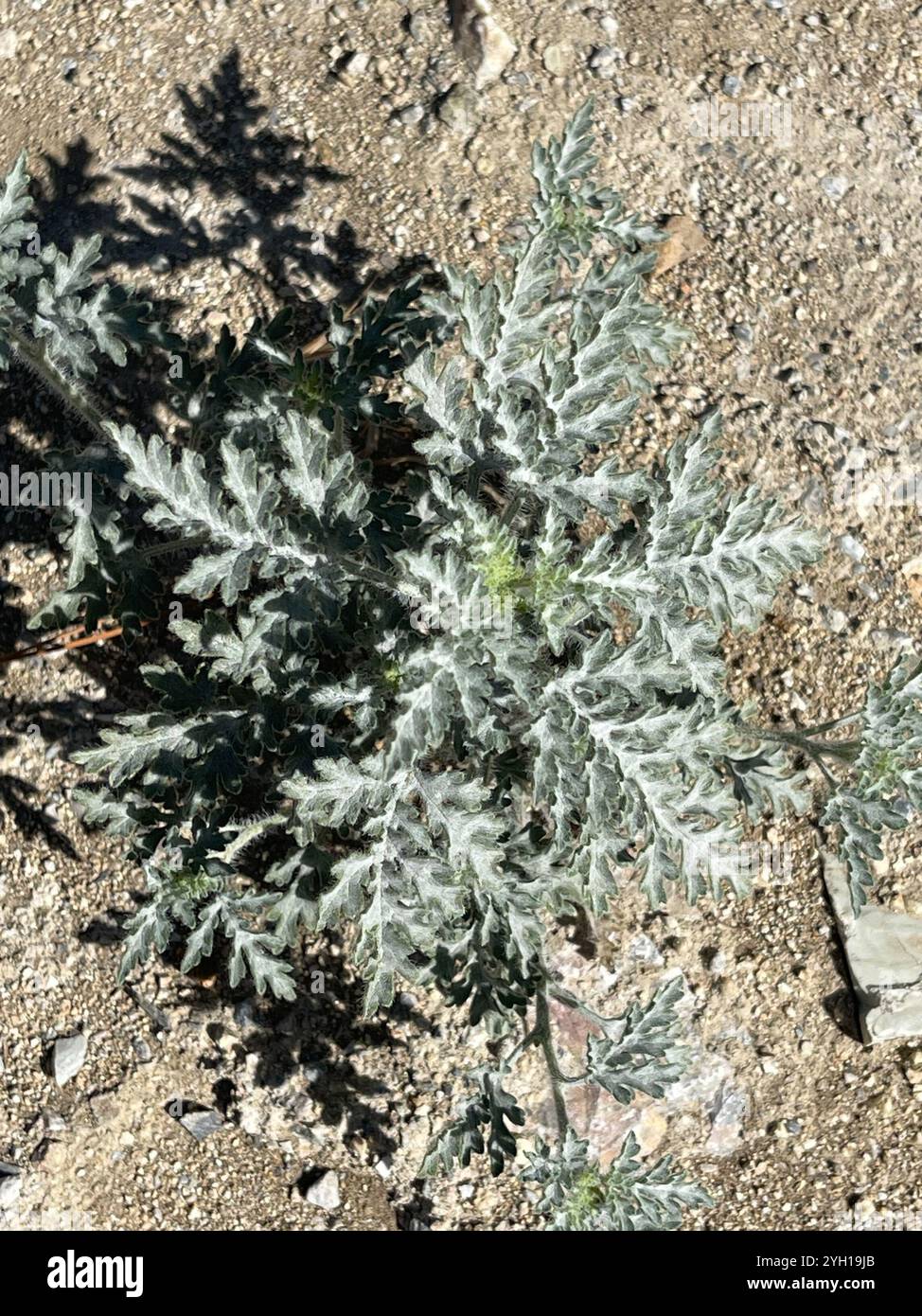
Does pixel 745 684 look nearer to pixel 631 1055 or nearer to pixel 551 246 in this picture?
pixel 631 1055

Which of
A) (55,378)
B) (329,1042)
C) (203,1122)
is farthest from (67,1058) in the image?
(55,378)

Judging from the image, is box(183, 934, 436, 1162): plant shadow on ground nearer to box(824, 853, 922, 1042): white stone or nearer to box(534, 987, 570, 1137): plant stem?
box(534, 987, 570, 1137): plant stem

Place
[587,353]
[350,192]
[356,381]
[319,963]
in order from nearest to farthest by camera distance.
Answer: [587,353] → [356,381] → [319,963] → [350,192]

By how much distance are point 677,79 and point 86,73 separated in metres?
2.76

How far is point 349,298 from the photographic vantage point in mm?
5875

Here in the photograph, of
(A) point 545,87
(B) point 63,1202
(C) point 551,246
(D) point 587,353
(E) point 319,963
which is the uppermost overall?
(A) point 545,87

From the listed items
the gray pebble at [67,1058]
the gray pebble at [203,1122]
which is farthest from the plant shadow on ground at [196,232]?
the gray pebble at [203,1122]

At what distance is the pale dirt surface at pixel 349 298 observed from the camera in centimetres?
557

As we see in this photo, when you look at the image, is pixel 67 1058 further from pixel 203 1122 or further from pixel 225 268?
pixel 225 268

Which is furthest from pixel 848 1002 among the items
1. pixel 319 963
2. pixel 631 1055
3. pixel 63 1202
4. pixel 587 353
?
pixel 63 1202

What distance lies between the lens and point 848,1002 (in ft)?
18.5

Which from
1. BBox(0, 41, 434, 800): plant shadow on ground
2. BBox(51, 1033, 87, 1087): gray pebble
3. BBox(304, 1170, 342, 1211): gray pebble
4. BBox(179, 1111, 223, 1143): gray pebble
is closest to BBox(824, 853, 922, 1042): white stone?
BBox(304, 1170, 342, 1211): gray pebble

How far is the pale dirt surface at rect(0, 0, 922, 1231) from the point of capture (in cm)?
557

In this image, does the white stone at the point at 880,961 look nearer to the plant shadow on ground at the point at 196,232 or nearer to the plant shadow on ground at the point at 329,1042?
the plant shadow on ground at the point at 329,1042
